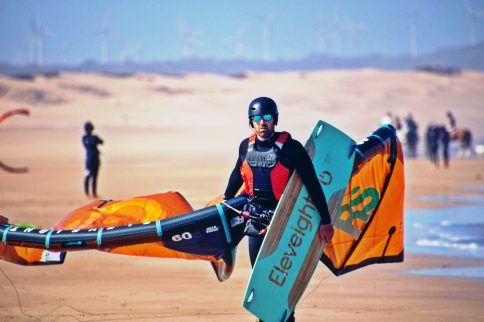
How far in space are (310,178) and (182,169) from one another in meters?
25.9

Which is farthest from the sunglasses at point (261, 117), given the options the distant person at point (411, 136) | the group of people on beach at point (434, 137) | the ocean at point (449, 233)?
the distant person at point (411, 136)

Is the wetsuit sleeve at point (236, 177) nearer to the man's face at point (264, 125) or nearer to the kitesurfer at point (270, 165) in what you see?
the kitesurfer at point (270, 165)

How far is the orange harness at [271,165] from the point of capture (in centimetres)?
679

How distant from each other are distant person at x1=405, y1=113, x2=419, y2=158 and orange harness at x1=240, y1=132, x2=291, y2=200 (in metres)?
29.7

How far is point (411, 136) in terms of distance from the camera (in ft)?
121

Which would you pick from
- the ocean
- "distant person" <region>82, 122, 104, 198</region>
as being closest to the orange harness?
the ocean

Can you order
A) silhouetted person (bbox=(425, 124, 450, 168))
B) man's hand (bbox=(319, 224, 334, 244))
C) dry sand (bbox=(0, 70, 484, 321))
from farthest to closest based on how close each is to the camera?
silhouetted person (bbox=(425, 124, 450, 168))
dry sand (bbox=(0, 70, 484, 321))
man's hand (bbox=(319, 224, 334, 244))

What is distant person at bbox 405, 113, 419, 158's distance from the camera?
3625cm

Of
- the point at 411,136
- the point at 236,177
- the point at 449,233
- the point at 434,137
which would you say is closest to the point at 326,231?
the point at 236,177

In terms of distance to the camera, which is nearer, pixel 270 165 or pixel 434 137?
pixel 270 165

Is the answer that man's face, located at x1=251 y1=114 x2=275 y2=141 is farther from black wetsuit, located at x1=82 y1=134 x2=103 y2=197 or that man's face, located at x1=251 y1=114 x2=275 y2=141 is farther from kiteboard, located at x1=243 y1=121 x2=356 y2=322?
black wetsuit, located at x1=82 y1=134 x2=103 y2=197

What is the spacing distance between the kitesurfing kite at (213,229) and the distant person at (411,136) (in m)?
28.3

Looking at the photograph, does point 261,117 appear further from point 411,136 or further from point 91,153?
point 411,136

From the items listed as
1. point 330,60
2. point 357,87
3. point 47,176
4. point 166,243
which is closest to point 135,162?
point 47,176
